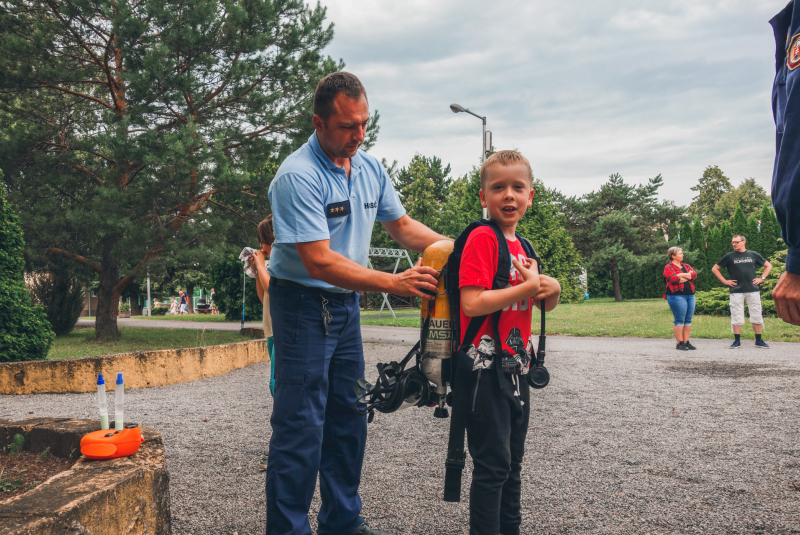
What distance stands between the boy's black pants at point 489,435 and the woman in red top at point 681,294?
841cm

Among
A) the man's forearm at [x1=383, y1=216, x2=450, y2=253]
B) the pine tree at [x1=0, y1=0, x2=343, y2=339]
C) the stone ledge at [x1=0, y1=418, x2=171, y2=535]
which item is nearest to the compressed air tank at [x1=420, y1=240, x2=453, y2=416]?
the man's forearm at [x1=383, y1=216, x2=450, y2=253]

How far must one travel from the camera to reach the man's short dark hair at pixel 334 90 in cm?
244

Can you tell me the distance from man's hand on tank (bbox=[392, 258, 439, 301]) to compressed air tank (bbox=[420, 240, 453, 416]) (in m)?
0.09

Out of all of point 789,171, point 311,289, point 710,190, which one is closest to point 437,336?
point 311,289

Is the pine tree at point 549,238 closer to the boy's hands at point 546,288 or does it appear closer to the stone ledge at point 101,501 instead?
the boy's hands at point 546,288

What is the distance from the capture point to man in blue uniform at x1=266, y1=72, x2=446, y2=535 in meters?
2.39

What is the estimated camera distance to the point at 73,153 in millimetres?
12625

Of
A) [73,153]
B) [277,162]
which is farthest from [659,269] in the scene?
[73,153]

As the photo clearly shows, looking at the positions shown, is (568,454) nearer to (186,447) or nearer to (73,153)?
(186,447)

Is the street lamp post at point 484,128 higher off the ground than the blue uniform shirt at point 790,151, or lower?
higher

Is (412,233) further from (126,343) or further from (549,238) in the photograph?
(549,238)

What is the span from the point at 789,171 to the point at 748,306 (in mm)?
10044

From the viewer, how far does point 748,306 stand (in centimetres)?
1031

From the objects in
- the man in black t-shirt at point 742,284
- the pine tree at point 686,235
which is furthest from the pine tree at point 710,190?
the man in black t-shirt at point 742,284
